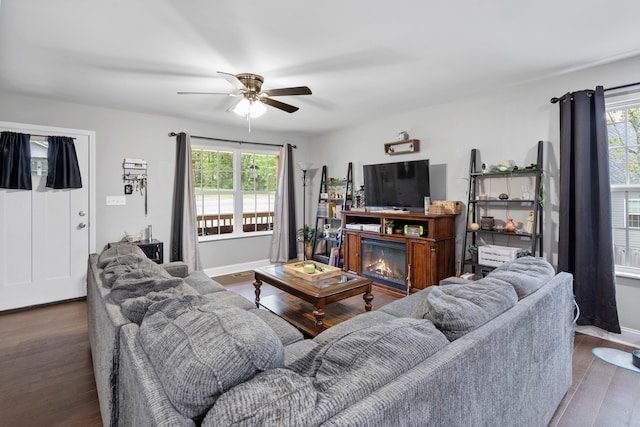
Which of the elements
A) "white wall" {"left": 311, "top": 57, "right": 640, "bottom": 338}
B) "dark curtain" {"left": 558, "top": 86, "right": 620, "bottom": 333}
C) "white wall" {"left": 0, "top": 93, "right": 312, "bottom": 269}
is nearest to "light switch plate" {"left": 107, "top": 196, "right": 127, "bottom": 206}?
"white wall" {"left": 0, "top": 93, "right": 312, "bottom": 269}

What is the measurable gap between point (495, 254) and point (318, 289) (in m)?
1.88

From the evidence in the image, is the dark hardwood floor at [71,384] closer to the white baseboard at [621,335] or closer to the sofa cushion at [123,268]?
the white baseboard at [621,335]

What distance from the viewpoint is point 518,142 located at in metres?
3.29

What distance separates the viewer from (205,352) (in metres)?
0.85

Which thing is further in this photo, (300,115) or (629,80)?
(300,115)

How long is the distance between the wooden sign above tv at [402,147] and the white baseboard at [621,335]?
102 inches

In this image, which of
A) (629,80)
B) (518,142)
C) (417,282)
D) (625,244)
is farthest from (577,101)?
(417,282)

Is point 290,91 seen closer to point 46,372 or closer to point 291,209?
point 46,372

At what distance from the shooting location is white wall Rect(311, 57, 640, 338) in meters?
2.73

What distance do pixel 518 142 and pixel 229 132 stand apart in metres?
3.95

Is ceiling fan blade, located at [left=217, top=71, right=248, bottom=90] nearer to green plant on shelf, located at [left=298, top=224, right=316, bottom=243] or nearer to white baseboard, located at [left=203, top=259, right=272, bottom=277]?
white baseboard, located at [left=203, top=259, right=272, bottom=277]

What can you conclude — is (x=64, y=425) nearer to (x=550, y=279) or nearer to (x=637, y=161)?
(x=550, y=279)

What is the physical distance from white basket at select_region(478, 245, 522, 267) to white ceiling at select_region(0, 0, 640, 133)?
66.4 inches

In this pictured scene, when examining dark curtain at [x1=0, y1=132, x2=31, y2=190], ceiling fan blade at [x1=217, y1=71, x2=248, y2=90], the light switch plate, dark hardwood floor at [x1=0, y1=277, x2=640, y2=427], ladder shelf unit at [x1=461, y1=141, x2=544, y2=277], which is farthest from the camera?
the light switch plate
